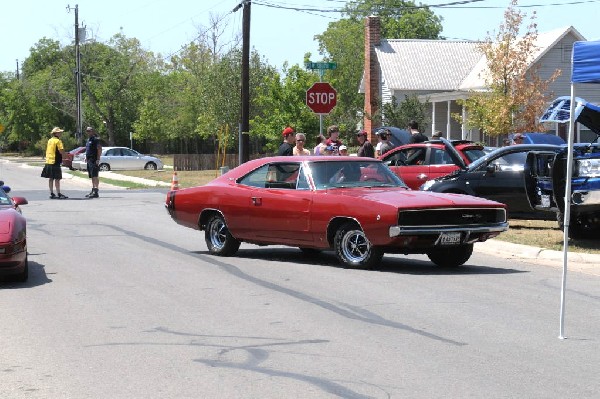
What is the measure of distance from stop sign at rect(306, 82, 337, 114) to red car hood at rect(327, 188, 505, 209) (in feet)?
33.0

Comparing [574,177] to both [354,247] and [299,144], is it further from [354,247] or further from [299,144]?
[299,144]

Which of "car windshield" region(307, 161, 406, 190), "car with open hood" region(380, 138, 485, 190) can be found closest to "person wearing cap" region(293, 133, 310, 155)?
"car with open hood" region(380, 138, 485, 190)

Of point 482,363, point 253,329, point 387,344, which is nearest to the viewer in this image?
point 482,363

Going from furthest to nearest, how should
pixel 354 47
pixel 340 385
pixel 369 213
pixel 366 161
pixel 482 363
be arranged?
pixel 354 47 < pixel 366 161 < pixel 369 213 < pixel 482 363 < pixel 340 385

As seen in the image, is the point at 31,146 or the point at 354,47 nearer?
the point at 354,47

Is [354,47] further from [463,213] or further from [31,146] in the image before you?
[463,213]

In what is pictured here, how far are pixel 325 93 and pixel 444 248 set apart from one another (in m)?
10.8

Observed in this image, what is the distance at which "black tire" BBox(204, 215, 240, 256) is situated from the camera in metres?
15.3

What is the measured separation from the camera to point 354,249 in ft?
45.0

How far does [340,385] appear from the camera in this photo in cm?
719

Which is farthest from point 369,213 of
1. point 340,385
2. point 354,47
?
point 354,47

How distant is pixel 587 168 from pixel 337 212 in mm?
4103

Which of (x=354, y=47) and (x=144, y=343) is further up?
(x=354, y=47)

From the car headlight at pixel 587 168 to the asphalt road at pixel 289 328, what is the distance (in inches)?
62.3
